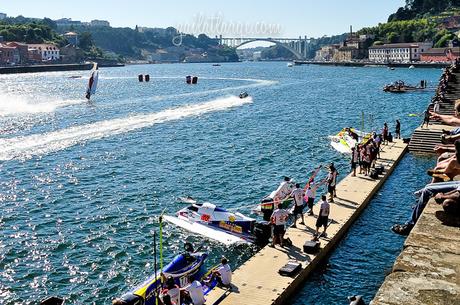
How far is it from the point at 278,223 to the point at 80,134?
118ft

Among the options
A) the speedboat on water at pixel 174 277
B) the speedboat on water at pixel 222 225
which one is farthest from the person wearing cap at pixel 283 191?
the speedboat on water at pixel 174 277

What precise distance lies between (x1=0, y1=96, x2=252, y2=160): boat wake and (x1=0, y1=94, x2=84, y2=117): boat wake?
1788 cm

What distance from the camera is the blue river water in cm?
1934

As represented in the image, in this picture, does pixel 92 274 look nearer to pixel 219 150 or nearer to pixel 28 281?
pixel 28 281

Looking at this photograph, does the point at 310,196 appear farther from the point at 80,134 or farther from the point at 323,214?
the point at 80,134

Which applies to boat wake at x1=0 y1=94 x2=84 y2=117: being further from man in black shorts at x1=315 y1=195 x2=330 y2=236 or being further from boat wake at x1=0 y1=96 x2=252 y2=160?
man in black shorts at x1=315 y1=195 x2=330 y2=236

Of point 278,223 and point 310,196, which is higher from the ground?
point 278,223

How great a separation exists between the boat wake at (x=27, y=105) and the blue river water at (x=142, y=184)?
116 cm

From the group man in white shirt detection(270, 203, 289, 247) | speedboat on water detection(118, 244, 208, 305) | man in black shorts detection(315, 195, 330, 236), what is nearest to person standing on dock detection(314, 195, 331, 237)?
man in black shorts detection(315, 195, 330, 236)

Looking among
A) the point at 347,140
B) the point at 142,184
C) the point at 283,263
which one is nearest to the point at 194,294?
the point at 283,263

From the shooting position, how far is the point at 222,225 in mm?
22562

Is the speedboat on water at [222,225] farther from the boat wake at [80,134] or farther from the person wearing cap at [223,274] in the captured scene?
the boat wake at [80,134]

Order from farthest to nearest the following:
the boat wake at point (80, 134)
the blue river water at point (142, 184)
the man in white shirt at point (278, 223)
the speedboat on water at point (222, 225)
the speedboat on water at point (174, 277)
Result: the boat wake at point (80, 134) < the speedboat on water at point (222, 225) < the blue river water at point (142, 184) < the man in white shirt at point (278, 223) < the speedboat on water at point (174, 277)

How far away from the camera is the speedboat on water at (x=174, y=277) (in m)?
15.0
